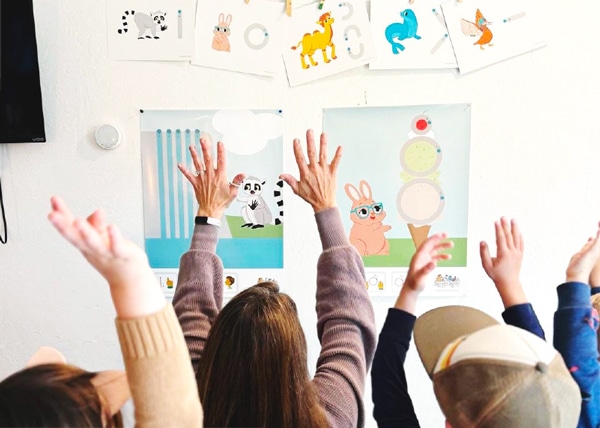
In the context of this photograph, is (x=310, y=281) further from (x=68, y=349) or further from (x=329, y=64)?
(x=68, y=349)

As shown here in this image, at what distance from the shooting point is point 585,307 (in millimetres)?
809

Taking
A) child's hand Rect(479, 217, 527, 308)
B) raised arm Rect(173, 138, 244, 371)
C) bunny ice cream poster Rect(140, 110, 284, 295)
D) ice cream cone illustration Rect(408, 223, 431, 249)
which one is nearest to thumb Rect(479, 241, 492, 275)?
child's hand Rect(479, 217, 527, 308)

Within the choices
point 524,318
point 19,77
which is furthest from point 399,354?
point 19,77

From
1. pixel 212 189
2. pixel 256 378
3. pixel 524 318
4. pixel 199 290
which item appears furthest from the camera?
pixel 212 189

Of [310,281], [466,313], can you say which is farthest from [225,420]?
[310,281]

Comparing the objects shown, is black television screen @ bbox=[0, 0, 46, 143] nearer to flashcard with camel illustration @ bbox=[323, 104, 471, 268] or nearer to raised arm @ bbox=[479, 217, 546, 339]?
flashcard with camel illustration @ bbox=[323, 104, 471, 268]

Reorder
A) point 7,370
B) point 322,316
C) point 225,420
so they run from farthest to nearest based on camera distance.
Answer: point 7,370
point 322,316
point 225,420

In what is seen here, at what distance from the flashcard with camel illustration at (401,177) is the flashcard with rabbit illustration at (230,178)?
0.70ft

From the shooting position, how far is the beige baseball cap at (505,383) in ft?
1.94

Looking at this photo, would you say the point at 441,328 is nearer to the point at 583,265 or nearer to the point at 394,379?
the point at 394,379

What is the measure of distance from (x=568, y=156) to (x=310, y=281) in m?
0.90

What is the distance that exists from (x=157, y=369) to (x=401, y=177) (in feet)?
3.78

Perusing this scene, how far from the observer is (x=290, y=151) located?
1.51 m

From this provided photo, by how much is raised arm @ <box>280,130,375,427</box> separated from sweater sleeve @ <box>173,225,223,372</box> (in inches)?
8.6
